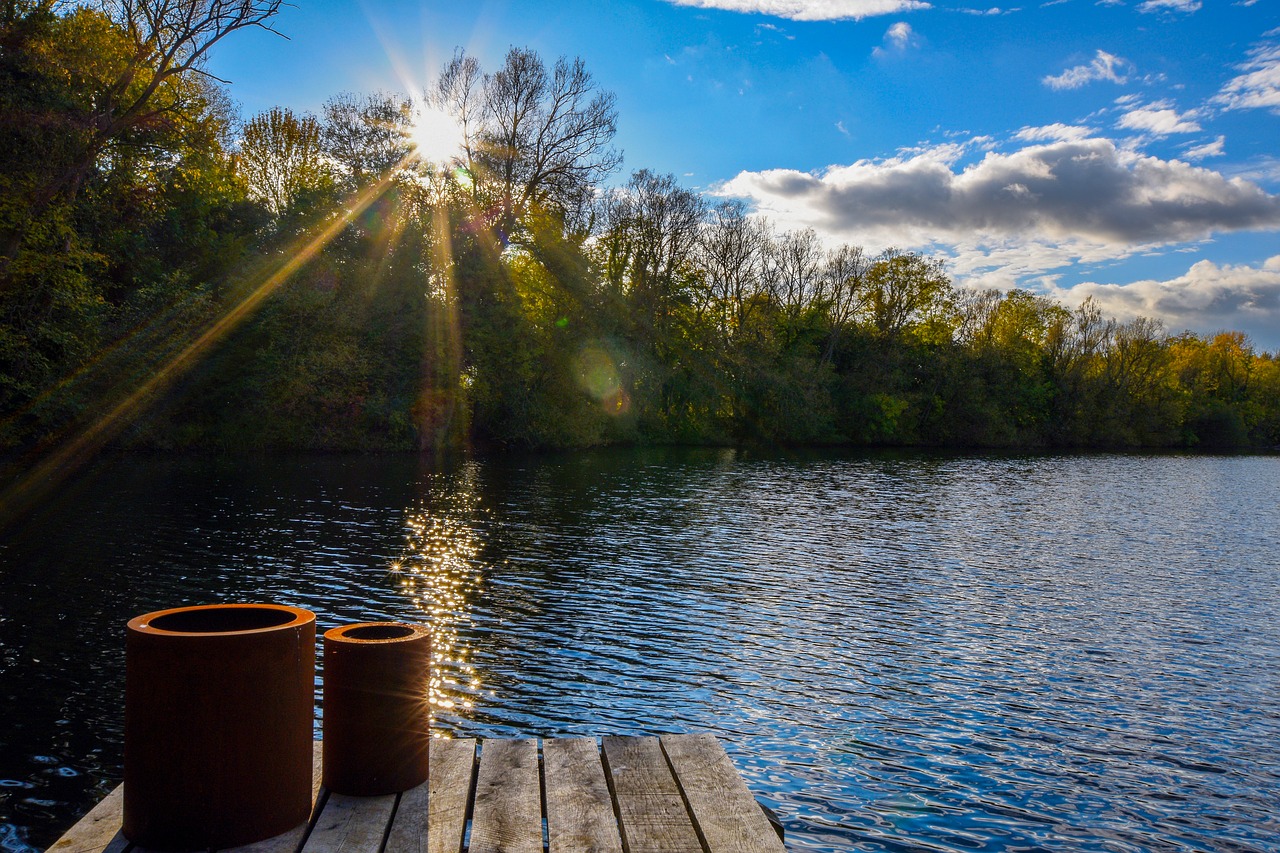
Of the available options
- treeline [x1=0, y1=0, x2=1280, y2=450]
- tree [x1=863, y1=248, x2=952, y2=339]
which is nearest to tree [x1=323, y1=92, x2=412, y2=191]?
treeline [x1=0, y1=0, x2=1280, y2=450]

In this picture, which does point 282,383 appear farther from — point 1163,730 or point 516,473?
point 1163,730

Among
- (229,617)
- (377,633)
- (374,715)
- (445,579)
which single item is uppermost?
(229,617)

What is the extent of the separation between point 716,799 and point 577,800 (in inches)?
26.7

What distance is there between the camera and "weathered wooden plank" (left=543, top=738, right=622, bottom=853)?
3.78m

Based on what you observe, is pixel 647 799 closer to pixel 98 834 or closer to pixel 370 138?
pixel 98 834

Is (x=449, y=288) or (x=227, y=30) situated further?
(x=449, y=288)

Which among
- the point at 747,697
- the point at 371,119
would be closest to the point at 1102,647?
the point at 747,697

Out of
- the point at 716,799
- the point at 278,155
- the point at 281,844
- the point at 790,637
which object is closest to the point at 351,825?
the point at 281,844

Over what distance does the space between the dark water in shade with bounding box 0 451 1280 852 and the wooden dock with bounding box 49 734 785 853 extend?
2350 millimetres

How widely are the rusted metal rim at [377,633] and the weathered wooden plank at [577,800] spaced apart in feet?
3.28

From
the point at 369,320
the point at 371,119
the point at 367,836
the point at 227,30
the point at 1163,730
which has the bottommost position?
the point at 1163,730

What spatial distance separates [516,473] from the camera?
37031mm

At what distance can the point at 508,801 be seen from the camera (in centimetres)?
417

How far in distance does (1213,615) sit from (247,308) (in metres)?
39.2
